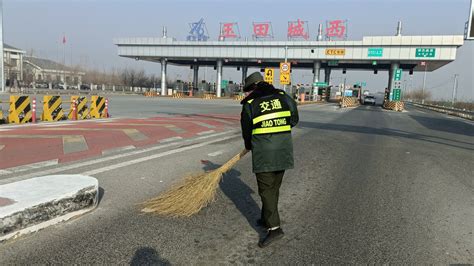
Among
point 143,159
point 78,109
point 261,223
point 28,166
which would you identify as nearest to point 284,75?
point 78,109

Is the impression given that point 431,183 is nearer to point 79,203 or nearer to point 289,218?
point 289,218

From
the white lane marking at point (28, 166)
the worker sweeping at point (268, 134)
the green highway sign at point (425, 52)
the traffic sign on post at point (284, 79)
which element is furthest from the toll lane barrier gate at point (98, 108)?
the green highway sign at point (425, 52)

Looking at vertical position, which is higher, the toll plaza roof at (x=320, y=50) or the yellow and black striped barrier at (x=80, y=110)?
the toll plaza roof at (x=320, y=50)

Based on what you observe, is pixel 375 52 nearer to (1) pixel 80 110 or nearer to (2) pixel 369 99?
(2) pixel 369 99

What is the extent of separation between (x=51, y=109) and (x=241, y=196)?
11.6 metres

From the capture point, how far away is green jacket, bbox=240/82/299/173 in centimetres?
347

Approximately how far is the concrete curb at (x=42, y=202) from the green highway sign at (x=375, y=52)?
4461 cm

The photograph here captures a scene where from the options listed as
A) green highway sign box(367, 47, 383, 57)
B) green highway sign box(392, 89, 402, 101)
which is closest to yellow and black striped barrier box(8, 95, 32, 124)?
green highway sign box(392, 89, 402, 101)

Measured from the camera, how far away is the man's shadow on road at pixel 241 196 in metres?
4.14

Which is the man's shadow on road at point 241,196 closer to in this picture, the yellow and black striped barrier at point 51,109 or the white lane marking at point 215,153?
the white lane marking at point 215,153

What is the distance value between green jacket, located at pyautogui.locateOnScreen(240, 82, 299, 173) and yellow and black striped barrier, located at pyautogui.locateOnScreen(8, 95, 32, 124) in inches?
468

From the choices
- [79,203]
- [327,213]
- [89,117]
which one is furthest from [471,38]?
[89,117]

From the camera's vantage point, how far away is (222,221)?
400 cm

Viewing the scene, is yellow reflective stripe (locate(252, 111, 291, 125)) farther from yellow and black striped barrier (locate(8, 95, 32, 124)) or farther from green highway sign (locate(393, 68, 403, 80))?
green highway sign (locate(393, 68, 403, 80))
